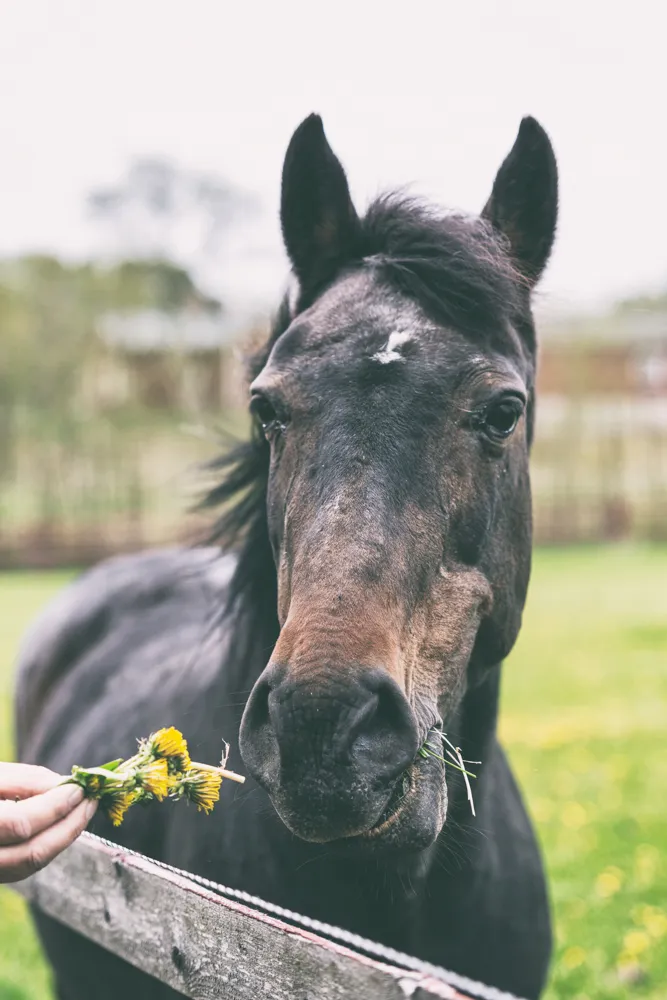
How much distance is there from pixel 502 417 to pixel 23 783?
1373 mm

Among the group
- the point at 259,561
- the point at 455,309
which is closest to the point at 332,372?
the point at 455,309

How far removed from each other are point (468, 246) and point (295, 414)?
668mm

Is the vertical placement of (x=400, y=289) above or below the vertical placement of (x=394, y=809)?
above

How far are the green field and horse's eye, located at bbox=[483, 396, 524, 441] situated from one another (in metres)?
3.06

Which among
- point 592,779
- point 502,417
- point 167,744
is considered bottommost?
point 592,779

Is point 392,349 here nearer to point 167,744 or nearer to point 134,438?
point 167,744

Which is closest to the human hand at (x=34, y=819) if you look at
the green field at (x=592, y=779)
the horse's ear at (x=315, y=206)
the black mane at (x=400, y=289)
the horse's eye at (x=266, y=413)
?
the black mane at (x=400, y=289)

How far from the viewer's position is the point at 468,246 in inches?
99.3

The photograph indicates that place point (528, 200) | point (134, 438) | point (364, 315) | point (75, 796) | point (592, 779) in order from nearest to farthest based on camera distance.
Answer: point (75, 796), point (364, 315), point (528, 200), point (592, 779), point (134, 438)

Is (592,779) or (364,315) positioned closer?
(364,315)

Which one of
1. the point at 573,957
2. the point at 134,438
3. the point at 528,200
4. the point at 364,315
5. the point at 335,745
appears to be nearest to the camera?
the point at 335,745

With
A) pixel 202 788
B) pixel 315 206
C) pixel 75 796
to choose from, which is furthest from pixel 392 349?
pixel 75 796

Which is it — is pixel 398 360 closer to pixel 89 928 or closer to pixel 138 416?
pixel 89 928

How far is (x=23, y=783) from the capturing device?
191cm
